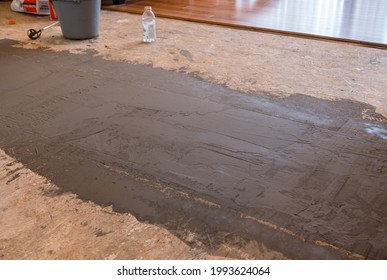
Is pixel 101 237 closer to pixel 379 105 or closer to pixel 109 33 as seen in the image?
pixel 379 105

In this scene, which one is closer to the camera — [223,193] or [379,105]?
[223,193]

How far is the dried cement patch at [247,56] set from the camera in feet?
8.66

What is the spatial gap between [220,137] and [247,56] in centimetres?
141

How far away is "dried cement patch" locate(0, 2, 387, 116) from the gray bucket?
10cm

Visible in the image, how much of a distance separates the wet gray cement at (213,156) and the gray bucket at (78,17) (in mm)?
1021

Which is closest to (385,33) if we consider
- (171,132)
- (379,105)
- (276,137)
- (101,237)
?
(379,105)

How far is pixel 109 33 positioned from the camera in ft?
12.9

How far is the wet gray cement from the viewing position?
1.46 m

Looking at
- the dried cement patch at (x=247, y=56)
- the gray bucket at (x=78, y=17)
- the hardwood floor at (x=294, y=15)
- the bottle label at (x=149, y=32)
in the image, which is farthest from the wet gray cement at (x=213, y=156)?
the hardwood floor at (x=294, y=15)

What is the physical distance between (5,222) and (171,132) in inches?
35.6

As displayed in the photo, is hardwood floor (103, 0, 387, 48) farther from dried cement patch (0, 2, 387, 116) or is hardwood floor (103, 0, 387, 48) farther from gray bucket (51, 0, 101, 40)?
gray bucket (51, 0, 101, 40)

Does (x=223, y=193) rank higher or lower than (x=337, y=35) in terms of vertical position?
lower

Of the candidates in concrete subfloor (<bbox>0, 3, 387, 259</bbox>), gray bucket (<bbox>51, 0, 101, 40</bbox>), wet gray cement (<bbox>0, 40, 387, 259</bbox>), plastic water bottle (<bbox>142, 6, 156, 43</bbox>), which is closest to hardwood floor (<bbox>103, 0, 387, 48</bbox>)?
concrete subfloor (<bbox>0, 3, 387, 259</bbox>)
